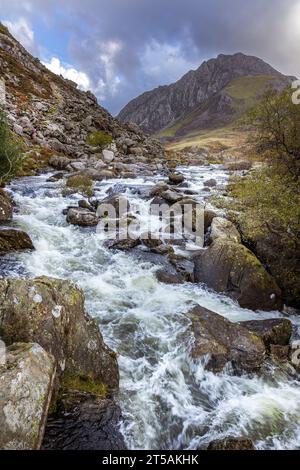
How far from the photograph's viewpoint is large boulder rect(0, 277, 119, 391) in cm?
850

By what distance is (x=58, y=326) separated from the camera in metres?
8.99

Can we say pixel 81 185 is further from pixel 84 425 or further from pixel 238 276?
pixel 84 425

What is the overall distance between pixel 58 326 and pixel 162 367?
3.71m

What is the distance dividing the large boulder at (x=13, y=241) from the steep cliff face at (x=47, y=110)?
36400 mm

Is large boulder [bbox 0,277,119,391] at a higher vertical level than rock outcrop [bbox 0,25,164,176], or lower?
lower

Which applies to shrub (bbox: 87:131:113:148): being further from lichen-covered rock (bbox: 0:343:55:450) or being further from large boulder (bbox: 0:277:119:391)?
lichen-covered rock (bbox: 0:343:55:450)

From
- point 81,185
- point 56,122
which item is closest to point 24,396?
point 81,185

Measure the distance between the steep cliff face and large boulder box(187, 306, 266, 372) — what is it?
4538cm

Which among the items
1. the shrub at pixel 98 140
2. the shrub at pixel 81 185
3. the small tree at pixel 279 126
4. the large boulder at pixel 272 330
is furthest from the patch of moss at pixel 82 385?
the shrub at pixel 98 140

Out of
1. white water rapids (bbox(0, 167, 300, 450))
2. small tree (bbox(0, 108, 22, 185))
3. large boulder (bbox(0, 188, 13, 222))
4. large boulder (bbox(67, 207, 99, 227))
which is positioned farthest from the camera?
small tree (bbox(0, 108, 22, 185))

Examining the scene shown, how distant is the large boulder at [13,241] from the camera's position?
16906 mm

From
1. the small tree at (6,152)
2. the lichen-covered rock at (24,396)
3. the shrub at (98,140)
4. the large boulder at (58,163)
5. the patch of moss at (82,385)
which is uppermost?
the shrub at (98,140)

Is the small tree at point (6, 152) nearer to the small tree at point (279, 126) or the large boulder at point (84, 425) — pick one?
the small tree at point (279, 126)

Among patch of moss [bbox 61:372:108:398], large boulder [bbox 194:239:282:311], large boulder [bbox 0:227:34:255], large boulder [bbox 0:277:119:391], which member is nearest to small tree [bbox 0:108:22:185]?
large boulder [bbox 0:227:34:255]
